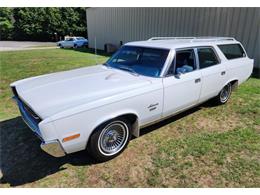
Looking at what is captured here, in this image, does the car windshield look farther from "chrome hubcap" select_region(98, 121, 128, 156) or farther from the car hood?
"chrome hubcap" select_region(98, 121, 128, 156)

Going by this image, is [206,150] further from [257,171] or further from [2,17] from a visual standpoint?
[2,17]

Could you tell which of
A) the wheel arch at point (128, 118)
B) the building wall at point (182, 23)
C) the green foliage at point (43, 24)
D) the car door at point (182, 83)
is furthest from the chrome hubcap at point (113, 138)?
the green foliage at point (43, 24)

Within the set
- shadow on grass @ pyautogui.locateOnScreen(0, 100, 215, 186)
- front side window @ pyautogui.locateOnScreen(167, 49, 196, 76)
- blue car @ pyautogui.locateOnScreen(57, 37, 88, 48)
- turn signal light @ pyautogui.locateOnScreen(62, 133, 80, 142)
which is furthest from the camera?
blue car @ pyautogui.locateOnScreen(57, 37, 88, 48)

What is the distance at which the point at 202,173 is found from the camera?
2875 millimetres

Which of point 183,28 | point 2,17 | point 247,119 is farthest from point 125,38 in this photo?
point 2,17

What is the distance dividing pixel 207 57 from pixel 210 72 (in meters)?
0.34

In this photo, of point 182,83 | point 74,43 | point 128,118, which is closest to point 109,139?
point 128,118

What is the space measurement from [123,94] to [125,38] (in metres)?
13.7

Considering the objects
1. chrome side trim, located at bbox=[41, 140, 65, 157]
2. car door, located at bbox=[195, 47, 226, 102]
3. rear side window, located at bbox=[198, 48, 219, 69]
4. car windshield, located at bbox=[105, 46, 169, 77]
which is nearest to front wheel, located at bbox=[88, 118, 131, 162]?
chrome side trim, located at bbox=[41, 140, 65, 157]

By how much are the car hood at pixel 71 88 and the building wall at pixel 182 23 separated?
7.87m

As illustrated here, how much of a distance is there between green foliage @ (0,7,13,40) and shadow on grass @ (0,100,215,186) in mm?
40023

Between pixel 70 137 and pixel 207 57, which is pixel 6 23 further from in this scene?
pixel 70 137

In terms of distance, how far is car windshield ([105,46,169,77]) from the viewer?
359cm

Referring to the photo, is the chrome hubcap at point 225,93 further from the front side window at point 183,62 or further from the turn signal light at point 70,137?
the turn signal light at point 70,137
